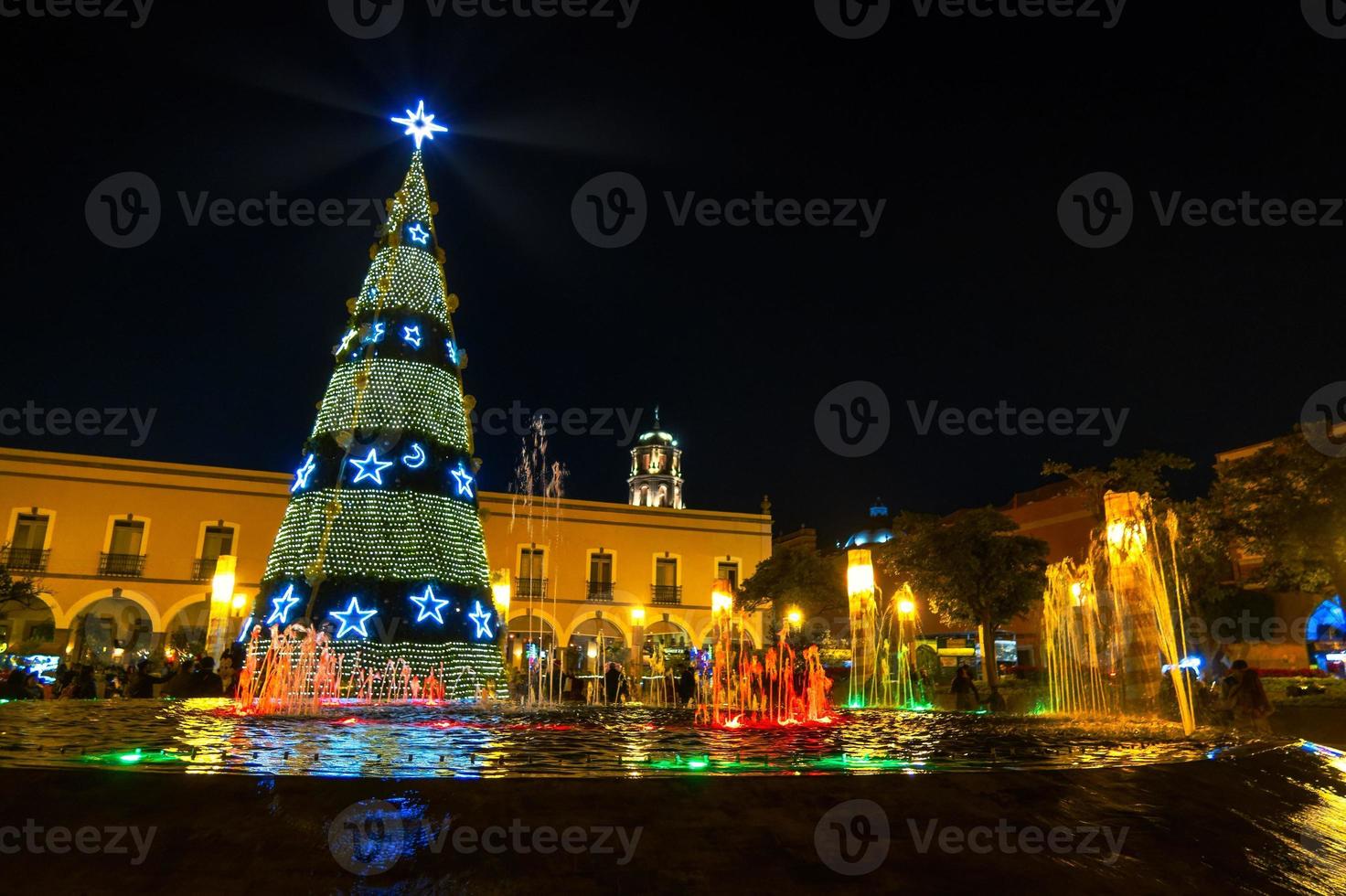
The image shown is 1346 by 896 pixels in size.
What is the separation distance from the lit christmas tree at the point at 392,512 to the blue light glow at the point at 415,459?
0.08ft

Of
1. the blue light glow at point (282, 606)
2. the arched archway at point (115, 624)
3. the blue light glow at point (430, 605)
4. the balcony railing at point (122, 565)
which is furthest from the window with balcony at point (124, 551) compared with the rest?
the blue light glow at point (430, 605)

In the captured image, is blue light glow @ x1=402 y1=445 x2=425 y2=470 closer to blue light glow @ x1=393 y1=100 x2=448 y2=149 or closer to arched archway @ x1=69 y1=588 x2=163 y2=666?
blue light glow @ x1=393 y1=100 x2=448 y2=149

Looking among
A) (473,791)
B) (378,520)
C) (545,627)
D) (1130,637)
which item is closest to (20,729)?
(473,791)

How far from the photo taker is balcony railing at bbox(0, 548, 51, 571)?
26.7 meters

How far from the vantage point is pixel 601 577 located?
35500 millimetres

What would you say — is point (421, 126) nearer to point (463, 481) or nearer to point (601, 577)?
point (463, 481)

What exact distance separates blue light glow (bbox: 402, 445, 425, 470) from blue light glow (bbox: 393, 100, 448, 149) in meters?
7.64

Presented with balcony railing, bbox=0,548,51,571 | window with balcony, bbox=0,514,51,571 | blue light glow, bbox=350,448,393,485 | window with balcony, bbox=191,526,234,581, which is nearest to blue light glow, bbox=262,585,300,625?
blue light glow, bbox=350,448,393,485

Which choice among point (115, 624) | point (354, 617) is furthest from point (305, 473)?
point (115, 624)

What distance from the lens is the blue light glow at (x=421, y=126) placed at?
59.5ft

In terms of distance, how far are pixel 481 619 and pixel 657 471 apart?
4804cm

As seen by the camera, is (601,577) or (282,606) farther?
(601,577)

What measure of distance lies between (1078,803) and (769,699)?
1355cm

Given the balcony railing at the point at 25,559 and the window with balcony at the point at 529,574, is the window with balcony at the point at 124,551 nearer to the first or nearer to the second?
the balcony railing at the point at 25,559
